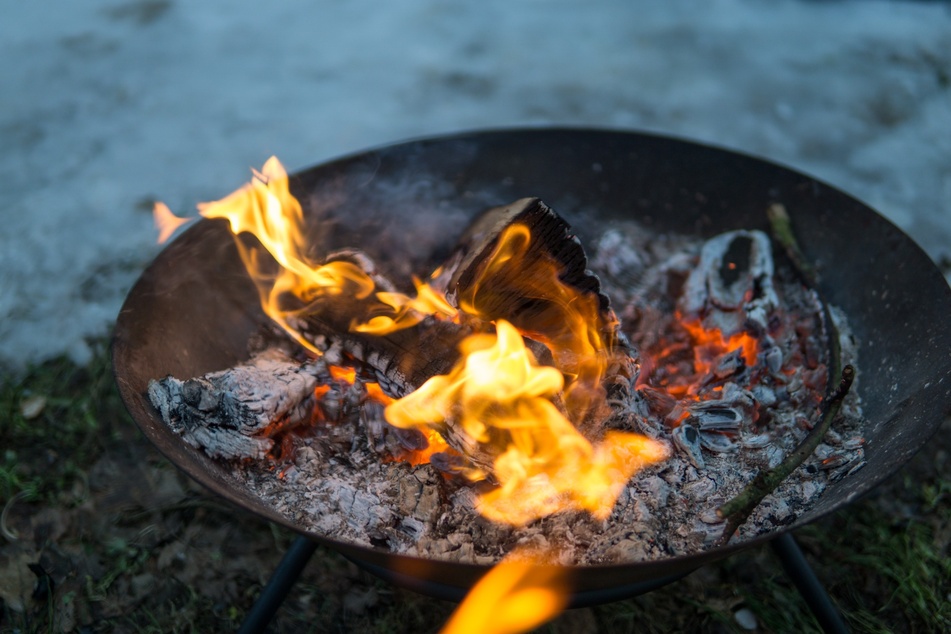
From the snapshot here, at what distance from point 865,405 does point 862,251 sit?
0.47m

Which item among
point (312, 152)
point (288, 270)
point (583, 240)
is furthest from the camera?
point (312, 152)

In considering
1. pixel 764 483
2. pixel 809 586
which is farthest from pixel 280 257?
pixel 809 586

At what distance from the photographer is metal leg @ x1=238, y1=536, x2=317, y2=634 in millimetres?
1710

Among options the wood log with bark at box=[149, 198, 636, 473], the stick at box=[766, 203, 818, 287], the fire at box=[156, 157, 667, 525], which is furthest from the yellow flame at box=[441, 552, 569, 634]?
the stick at box=[766, 203, 818, 287]

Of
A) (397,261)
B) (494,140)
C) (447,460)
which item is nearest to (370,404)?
Result: (447,460)

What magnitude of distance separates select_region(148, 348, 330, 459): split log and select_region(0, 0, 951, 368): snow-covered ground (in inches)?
55.5

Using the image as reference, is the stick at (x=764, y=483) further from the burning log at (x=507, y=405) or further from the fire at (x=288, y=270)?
the fire at (x=288, y=270)

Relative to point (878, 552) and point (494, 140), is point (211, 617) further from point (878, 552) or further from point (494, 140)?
point (878, 552)

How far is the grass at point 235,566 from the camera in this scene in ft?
6.57

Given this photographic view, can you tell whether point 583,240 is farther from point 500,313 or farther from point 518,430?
point 518,430

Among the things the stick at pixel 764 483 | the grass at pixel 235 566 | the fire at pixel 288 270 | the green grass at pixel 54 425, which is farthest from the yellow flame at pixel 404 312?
the green grass at pixel 54 425

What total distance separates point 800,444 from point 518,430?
60cm

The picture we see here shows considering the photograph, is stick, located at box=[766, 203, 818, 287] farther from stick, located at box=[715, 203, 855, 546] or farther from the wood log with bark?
the wood log with bark

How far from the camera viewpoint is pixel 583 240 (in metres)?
2.28
